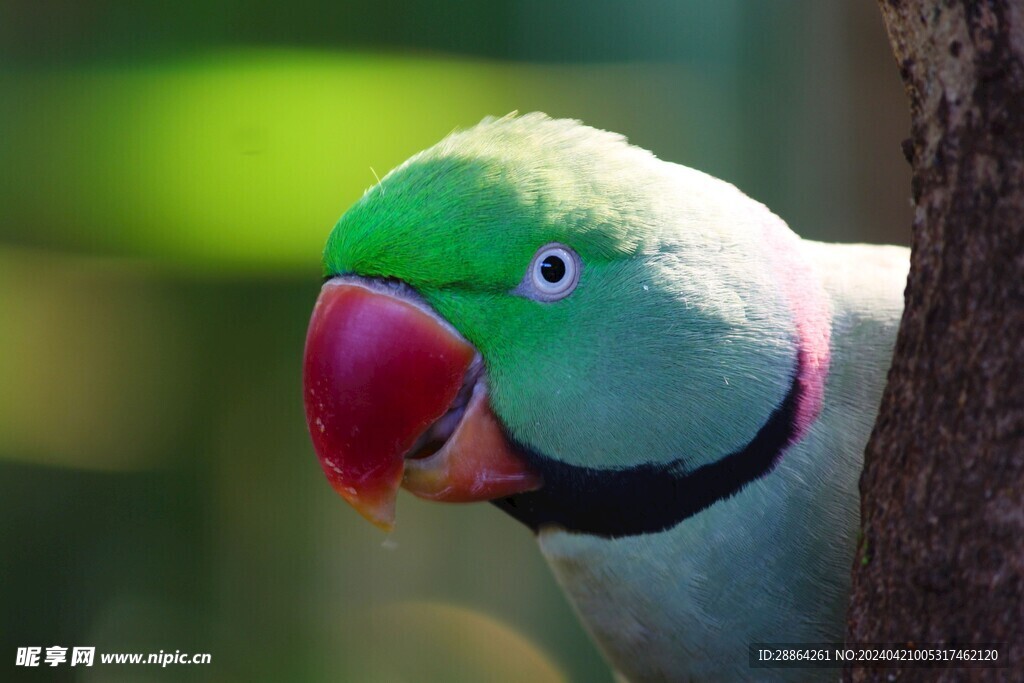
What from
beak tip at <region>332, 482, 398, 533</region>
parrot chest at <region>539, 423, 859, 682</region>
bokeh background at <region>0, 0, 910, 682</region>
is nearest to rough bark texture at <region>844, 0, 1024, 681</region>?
parrot chest at <region>539, 423, 859, 682</region>

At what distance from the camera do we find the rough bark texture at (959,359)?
36.7 inches

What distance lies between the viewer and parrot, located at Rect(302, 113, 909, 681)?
4.21 feet

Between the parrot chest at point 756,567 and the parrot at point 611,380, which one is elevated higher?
the parrot at point 611,380

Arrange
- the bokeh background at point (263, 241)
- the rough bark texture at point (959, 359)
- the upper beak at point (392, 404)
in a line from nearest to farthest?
the rough bark texture at point (959, 359) → the upper beak at point (392, 404) → the bokeh background at point (263, 241)

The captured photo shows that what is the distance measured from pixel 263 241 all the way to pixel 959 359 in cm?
267

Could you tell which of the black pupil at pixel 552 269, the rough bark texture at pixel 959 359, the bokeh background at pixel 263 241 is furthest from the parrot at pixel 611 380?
the bokeh background at pixel 263 241

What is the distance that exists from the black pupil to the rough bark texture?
449 mm

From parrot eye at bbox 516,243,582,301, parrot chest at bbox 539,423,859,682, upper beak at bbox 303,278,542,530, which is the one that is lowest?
parrot chest at bbox 539,423,859,682

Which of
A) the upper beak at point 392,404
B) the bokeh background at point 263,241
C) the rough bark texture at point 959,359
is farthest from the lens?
the bokeh background at point 263,241

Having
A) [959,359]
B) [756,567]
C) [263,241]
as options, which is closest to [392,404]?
[756,567]

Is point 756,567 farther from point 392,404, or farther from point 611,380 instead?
point 392,404

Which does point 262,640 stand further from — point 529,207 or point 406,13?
point 529,207

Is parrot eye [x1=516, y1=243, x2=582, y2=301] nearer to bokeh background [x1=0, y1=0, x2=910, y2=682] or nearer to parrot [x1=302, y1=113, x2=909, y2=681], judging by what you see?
parrot [x1=302, y1=113, x2=909, y2=681]

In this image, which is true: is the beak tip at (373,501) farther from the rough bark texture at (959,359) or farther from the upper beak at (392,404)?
the rough bark texture at (959,359)
